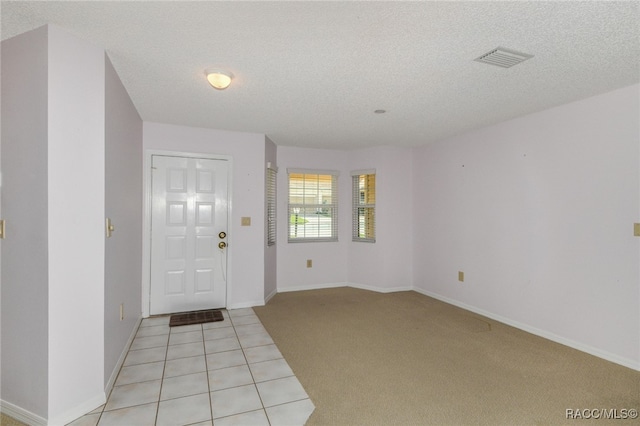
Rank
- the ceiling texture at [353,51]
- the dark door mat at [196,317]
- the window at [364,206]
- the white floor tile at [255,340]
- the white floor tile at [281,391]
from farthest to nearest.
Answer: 1. the window at [364,206]
2. the dark door mat at [196,317]
3. the white floor tile at [255,340]
4. the white floor tile at [281,391]
5. the ceiling texture at [353,51]

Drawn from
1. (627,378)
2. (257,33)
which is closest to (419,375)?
(627,378)

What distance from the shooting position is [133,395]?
2.20 meters

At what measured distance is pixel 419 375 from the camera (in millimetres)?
2475

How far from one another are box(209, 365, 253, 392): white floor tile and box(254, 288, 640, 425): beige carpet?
389 mm

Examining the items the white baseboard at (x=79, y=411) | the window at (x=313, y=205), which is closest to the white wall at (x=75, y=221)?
the white baseboard at (x=79, y=411)

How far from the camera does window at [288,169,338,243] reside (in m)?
5.20

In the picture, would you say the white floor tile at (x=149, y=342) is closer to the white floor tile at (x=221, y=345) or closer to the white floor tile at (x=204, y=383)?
the white floor tile at (x=204, y=383)

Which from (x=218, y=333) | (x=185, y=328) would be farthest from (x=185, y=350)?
(x=185, y=328)

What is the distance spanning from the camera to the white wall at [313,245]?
5086 millimetres

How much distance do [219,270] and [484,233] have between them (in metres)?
3.46

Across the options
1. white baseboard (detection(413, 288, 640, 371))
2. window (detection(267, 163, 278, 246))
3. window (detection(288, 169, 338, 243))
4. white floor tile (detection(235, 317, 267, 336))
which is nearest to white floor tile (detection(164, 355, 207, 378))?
white floor tile (detection(235, 317, 267, 336))

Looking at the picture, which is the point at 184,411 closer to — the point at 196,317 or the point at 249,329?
the point at 249,329

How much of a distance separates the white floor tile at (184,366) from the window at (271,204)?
2.08 metres

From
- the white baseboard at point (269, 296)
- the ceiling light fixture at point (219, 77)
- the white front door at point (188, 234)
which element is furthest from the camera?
the white baseboard at point (269, 296)
